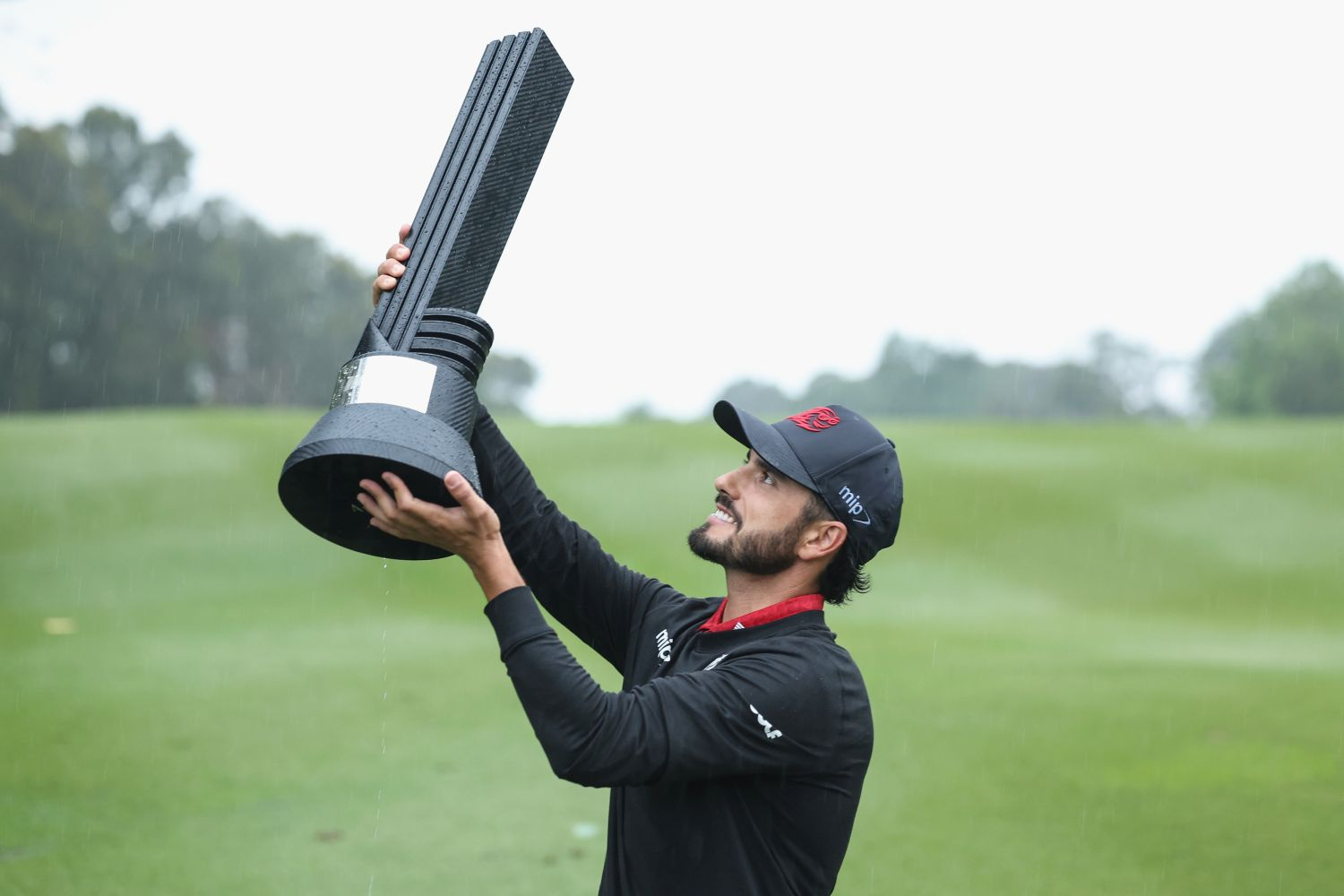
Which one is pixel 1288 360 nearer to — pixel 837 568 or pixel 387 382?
pixel 837 568

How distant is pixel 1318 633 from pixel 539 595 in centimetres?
940

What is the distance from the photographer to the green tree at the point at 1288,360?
181ft

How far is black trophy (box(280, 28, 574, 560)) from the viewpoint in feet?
7.06

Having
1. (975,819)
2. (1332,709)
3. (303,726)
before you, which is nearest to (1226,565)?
(1332,709)

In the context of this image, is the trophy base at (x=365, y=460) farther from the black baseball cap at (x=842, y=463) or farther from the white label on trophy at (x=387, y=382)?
the black baseball cap at (x=842, y=463)

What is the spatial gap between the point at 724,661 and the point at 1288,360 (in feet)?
198

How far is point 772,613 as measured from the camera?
264cm

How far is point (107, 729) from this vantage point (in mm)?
6953

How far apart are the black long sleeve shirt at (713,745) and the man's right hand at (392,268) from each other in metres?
0.65

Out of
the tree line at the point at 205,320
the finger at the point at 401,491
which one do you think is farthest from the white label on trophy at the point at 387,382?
the tree line at the point at 205,320

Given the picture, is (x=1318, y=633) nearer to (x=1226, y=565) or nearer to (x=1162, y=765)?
(x=1226, y=565)

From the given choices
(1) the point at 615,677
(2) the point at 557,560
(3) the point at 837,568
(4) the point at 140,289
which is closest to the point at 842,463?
(3) the point at 837,568

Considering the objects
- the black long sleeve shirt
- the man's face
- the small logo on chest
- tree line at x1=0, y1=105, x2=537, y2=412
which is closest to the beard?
the man's face

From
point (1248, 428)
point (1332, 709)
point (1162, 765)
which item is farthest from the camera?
point (1248, 428)
